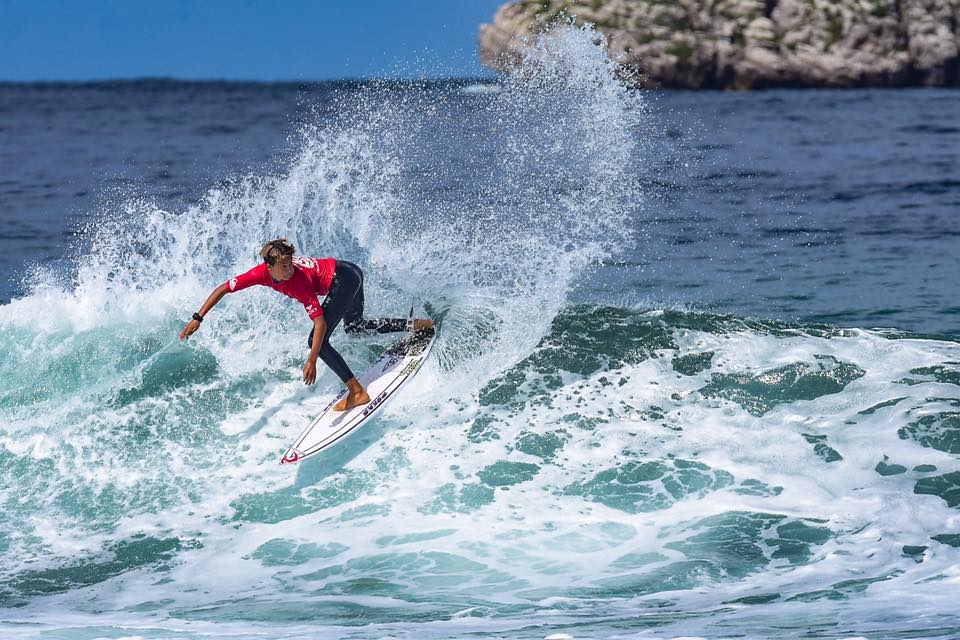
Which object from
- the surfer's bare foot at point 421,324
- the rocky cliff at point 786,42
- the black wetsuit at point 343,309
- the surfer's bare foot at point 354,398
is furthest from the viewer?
the rocky cliff at point 786,42

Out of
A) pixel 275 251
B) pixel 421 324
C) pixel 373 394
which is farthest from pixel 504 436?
pixel 275 251

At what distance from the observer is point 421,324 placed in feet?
37.1

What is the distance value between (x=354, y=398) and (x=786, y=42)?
Result: 87.9 meters

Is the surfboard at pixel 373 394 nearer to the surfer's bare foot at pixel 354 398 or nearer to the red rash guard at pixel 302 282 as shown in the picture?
the surfer's bare foot at pixel 354 398

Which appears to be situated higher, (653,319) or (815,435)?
(653,319)

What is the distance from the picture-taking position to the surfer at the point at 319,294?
9.02 meters

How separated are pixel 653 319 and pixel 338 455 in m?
4.64

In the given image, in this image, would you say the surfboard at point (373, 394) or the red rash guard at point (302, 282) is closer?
the red rash guard at point (302, 282)

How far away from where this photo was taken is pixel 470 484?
31.5 feet

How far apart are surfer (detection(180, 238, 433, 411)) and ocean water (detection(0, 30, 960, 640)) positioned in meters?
0.72

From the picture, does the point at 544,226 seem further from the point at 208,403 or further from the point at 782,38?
the point at 782,38

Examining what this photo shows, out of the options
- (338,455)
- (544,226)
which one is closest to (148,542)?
(338,455)

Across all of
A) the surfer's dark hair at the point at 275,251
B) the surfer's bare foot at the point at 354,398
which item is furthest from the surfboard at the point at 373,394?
the surfer's dark hair at the point at 275,251

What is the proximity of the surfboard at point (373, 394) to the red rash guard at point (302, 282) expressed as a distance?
1.17m
